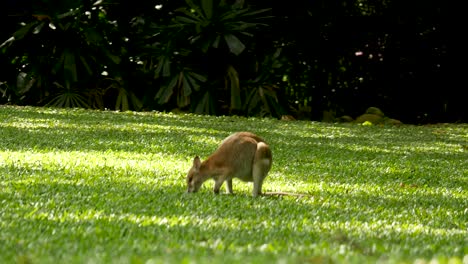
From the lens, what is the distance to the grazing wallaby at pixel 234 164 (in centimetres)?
687

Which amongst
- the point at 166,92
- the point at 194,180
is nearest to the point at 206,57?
the point at 166,92

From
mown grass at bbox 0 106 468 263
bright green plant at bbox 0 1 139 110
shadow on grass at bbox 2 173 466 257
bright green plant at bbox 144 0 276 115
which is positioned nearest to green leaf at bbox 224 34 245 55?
bright green plant at bbox 144 0 276 115

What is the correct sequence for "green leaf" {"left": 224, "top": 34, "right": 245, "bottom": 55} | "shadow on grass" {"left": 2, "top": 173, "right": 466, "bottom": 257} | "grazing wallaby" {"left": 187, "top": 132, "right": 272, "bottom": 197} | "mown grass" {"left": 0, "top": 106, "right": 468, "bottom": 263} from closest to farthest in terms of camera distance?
1. "mown grass" {"left": 0, "top": 106, "right": 468, "bottom": 263}
2. "shadow on grass" {"left": 2, "top": 173, "right": 466, "bottom": 257}
3. "grazing wallaby" {"left": 187, "top": 132, "right": 272, "bottom": 197}
4. "green leaf" {"left": 224, "top": 34, "right": 245, "bottom": 55}

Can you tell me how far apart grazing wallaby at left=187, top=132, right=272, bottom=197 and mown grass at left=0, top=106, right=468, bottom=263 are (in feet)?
0.44

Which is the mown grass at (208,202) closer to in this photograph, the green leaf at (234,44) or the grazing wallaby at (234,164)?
the grazing wallaby at (234,164)

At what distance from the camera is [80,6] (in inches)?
772

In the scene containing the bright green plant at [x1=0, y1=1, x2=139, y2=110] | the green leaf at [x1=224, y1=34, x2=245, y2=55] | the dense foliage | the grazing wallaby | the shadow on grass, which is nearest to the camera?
the shadow on grass

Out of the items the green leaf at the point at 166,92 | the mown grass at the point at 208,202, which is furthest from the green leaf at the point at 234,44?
the mown grass at the point at 208,202

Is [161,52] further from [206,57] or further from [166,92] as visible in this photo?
[206,57]

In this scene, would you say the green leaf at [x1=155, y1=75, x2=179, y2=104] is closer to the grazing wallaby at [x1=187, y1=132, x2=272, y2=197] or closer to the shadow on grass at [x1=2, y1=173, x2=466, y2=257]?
the shadow on grass at [x1=2, y1=173, x2=466, y2=257]

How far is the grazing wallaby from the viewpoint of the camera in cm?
687

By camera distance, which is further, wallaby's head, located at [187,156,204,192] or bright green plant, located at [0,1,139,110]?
bright green plant, located at [0,1,139,110]

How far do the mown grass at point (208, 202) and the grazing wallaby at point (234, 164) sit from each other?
13cm

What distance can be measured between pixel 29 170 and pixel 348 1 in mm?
17205
